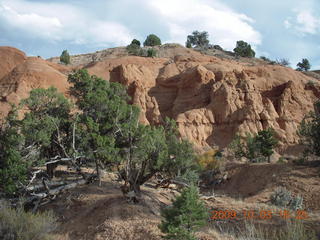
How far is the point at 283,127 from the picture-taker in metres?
36.7

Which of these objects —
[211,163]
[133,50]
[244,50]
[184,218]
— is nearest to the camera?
[184,218]

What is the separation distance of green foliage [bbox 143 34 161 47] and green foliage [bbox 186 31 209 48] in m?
7.48

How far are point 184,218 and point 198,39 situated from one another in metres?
70.3

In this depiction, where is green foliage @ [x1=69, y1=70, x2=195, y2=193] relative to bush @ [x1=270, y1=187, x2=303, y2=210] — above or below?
above

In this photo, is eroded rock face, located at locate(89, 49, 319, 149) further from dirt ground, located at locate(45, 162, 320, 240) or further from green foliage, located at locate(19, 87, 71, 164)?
green foliage, located at locate(19, 87, 71, 164)

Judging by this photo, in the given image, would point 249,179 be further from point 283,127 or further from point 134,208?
point 283,127

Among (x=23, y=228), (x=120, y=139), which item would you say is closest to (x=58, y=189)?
(x=120, y=139)

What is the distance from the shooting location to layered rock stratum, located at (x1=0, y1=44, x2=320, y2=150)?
3659 centimetres

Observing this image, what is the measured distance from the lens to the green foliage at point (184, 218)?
21.9ft

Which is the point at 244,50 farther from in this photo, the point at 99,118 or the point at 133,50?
the point at 99,118

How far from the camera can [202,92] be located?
41531mm

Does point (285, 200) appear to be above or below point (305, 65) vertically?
below

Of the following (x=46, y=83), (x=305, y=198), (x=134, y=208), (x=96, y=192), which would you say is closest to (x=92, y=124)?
(x=96, y=192)

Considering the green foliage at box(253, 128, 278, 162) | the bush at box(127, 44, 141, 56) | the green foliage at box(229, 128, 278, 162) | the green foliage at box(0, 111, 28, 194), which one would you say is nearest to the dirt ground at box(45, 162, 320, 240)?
the green foliage at box(0, 111, 28, 194)
